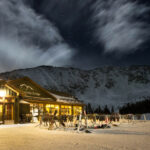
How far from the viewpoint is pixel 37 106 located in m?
28.2

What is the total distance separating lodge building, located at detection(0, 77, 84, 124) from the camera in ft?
A: 71.9

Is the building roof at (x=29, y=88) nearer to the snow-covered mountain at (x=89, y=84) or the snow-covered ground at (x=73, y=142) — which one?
the snow-covered ground at (x=73, y=142)

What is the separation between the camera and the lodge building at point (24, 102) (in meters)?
21.9

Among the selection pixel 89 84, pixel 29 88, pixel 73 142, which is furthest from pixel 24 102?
pixel 89 84

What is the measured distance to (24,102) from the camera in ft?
76.7

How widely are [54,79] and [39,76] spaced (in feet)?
43.9

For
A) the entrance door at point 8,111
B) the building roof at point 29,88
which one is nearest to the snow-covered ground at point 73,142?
the entrance door at point 8,111

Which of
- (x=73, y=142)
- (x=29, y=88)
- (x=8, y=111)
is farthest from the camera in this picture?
(x=29, y=88)

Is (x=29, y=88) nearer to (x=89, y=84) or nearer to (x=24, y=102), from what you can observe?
(x=24, y=102)

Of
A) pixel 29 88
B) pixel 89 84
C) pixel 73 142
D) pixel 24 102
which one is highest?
pixel 89 84

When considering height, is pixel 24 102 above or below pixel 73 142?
above

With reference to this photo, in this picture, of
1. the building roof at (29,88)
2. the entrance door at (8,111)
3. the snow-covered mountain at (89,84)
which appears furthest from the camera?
the snow-covered mountain at (89,84)

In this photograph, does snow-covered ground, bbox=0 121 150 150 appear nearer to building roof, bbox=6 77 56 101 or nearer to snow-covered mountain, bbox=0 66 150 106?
building roof, bbox=6 77 56 101

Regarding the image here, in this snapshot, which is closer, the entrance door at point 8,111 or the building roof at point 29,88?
the entrance door at point 8,111
